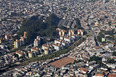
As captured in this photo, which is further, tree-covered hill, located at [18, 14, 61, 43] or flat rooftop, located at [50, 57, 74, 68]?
tree-covered hill, located at [18, 14, 61, 43]

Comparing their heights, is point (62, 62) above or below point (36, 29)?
below

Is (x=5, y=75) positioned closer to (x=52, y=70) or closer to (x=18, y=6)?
(x=52, y=70)

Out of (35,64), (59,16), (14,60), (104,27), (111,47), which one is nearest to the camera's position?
(35,64)

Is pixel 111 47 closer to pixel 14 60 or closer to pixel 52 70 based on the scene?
pixel 52 70

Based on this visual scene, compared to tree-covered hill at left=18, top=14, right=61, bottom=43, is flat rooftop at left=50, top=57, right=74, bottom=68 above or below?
below

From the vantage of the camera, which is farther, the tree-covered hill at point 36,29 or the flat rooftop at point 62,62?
the tree-covered hill at point 36,29

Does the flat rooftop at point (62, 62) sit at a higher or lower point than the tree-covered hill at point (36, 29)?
lower

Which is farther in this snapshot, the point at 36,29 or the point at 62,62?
the point at 36,29

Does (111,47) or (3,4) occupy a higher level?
(3,4)

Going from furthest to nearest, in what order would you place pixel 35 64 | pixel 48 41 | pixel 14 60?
pixel 48 41
pixel 14 60
pixel 35 64

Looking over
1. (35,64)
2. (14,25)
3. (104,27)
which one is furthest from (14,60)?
(104,27)

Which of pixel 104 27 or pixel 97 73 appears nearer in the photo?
pixel 97 73
